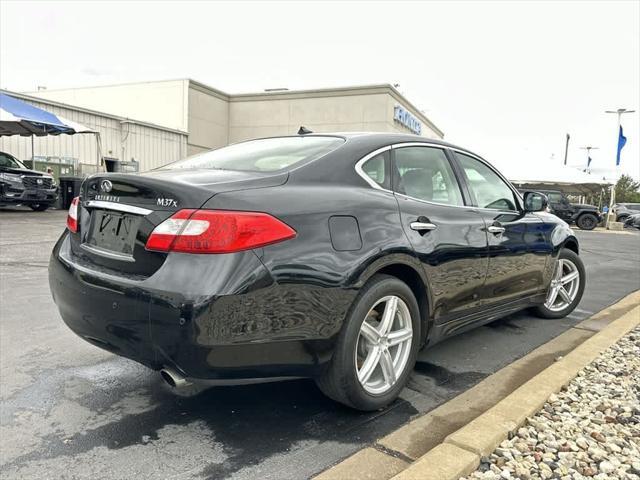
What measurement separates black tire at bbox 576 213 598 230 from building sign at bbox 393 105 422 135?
404 inches

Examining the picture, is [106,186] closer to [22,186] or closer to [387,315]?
[387,315]

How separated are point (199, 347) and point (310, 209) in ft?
2.63

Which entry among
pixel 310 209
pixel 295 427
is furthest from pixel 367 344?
pixel 310 209

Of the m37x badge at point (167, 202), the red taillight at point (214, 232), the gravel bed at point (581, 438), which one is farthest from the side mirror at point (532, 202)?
the m37x badge at point (167, 202)

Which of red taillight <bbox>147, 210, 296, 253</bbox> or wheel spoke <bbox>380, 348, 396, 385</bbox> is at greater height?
red taillight <bbox>147, 210, 296, 253</bbox>

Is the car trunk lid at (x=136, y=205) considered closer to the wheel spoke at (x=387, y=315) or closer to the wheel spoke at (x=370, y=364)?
the wheel spoke at (x=387, y=315)

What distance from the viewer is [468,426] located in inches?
99.7

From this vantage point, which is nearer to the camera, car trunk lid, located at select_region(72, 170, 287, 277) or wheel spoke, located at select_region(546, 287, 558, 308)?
car trunk lid, located at select_region(72, 170, 287, 277)

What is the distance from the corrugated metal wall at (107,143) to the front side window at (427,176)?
17.6 metres

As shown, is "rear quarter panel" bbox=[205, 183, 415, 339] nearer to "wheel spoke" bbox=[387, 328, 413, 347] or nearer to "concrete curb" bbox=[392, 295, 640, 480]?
"wheel spoke" bbox=[387, 328, 413, 347]

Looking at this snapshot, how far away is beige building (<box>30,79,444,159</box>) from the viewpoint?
87.0ft

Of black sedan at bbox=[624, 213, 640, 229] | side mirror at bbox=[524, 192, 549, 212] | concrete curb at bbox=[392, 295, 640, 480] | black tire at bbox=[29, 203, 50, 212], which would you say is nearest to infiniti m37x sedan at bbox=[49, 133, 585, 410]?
concrete curb at bbox=[392, 295, 640, 480]

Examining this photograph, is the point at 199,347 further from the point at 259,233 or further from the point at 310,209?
the point at 310,209

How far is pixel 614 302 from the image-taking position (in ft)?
19.9
